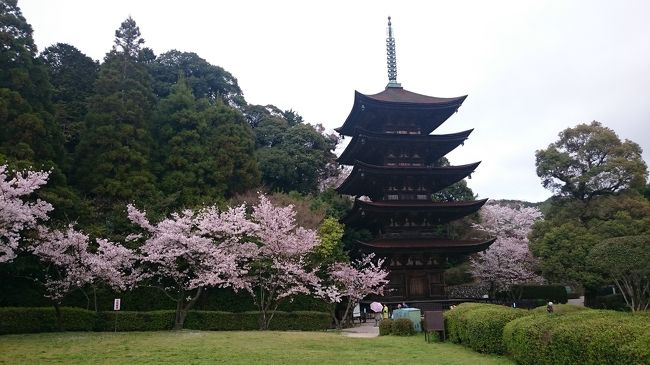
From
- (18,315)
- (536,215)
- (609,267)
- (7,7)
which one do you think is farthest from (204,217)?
(536,215)

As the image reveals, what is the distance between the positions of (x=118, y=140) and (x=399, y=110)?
58.7 ft

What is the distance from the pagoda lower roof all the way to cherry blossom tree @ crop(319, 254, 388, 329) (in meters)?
1.31

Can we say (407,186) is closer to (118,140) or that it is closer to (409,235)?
(409,235)

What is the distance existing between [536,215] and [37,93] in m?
41.0

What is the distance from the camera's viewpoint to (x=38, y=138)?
25.0 m

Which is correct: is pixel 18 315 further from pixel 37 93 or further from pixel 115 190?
pixel 37 93

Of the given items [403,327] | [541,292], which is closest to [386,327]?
[403,327]

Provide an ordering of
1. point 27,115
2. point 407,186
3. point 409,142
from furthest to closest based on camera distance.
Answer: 1. point 407,186
2. point 409,142
3. point 27,115

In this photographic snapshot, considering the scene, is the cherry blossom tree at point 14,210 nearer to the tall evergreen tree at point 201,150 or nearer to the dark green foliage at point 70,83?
the tall evergreen tree at point 201,150

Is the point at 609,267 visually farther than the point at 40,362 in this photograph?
Yes

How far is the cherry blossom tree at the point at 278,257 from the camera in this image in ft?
82.6

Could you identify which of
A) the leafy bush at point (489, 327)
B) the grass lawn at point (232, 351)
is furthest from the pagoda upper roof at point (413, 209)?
the leafy bush at point (489, 327)

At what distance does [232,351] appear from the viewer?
14.4m

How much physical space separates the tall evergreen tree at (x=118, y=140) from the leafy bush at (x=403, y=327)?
15.0 meters
